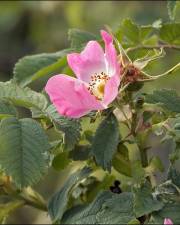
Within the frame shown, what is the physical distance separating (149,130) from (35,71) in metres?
0.42

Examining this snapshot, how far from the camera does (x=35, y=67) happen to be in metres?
1.71

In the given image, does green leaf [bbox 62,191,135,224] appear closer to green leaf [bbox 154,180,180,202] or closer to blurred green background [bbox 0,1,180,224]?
green leaf [bbox 154,180,180,202]

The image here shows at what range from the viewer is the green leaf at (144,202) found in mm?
1243

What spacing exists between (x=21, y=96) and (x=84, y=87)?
0.17m

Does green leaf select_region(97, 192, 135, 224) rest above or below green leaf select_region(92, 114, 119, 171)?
below

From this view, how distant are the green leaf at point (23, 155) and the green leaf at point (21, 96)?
0.09 metres

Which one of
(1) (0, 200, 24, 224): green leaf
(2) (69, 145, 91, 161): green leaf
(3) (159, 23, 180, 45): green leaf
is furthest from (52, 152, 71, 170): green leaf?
(3) (159, 23, 180, 45): green leaf

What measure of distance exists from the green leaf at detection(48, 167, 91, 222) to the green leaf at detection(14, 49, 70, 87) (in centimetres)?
26

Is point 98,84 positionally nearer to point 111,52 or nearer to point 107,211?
point 111,52

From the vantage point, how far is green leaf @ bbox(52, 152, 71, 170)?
1456 mm

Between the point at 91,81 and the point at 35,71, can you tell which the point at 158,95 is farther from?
the point at 35,71

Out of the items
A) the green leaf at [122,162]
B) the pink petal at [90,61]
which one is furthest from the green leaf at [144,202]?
the pink petal at [90,61]

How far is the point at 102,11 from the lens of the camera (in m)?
3.85

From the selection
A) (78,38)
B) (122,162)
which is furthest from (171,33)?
(122,162)
